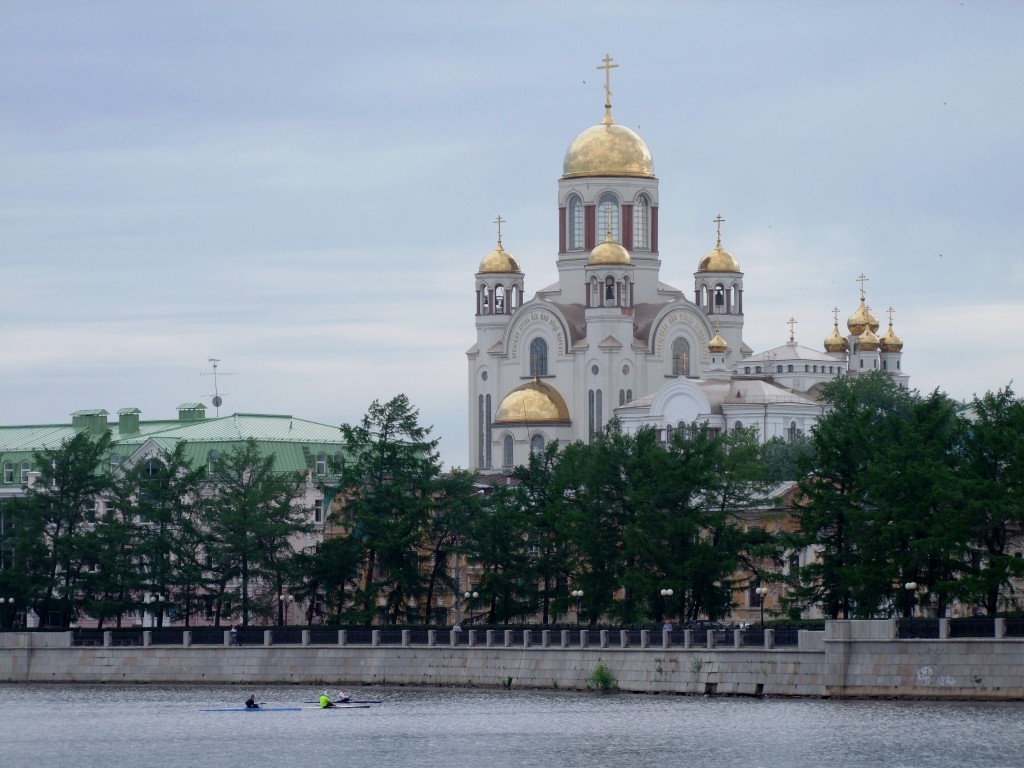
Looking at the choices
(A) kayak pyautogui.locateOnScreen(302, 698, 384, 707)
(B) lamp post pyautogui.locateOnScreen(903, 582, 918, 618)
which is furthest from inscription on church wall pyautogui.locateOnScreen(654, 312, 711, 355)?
(B) lamp post pyautogui.locateOnScreen(903, 582, 918, 618)

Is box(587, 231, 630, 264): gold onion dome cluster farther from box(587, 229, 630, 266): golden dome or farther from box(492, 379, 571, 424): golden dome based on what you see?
box(492, 379, 571, 424): golden dome

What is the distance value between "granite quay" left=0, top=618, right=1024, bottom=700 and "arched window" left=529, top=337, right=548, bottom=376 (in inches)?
2335

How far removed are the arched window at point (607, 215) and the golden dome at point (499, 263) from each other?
5.21 meters

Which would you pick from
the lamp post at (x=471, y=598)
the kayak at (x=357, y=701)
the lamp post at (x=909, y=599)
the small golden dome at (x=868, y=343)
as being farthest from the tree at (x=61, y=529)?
the small golden dome at (x=868, y=343)

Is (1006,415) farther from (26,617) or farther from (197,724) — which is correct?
(26,617)

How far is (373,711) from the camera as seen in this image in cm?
7756

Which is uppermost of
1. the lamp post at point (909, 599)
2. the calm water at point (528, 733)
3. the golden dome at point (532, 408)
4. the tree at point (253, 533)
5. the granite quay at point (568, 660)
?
the golden dome at point (532, 408)

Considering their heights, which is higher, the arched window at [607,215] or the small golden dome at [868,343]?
the arched window at [607,215]

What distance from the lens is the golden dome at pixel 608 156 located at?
145750 mm

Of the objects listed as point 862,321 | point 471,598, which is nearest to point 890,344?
point 862,321

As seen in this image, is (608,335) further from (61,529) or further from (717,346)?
(61,529)

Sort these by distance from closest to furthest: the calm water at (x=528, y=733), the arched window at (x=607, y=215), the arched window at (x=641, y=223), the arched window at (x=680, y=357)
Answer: the calm water at (x=528, y=733), the arched window at (x=680, y=357), the arched window at (x=607, y=215), the arched window at (x=641, y=223)

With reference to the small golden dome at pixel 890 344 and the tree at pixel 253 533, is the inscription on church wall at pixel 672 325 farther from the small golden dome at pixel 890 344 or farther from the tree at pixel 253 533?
the tree at pixel 253 533

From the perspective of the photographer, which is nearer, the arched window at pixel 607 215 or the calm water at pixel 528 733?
the calm water at pixel 528 733
